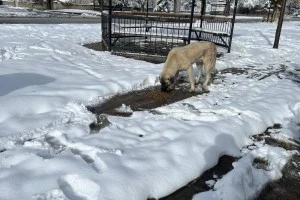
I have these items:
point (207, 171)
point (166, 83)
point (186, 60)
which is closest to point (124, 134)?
point (207, 171)

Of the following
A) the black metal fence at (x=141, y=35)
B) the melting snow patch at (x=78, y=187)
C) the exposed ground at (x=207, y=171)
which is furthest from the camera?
the black metal fence at (x=141, y=35)

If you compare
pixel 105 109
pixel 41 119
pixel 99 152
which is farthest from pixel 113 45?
pixel 99 152

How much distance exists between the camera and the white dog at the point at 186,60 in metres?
7.00

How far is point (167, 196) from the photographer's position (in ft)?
12.5

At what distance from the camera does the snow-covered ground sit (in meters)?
3.75

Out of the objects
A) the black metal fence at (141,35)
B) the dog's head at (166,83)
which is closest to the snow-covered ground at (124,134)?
the dog's head at (166,83)

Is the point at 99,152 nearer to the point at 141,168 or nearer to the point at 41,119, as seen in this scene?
the point at 141,168

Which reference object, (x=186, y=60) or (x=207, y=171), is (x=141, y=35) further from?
(x=207, y=171)

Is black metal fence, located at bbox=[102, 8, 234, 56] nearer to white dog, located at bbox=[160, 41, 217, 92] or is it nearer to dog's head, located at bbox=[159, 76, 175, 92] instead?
white dog, located at bbox=[160, 41, 217, 92]

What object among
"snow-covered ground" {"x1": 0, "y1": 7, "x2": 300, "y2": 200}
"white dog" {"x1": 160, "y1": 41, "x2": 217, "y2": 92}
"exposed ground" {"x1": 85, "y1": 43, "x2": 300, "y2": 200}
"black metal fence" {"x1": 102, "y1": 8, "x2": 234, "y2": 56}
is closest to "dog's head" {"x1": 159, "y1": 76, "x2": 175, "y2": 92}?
"white dog" {"x1": 160, "y1": 41, "x2": 217, "y2": 92}

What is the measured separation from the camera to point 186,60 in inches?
283

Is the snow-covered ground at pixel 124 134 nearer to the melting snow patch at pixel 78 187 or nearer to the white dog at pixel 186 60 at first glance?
the melting snow patch at pixel 78 187

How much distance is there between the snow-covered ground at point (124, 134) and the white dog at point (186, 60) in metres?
0.59

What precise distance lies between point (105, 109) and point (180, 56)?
2065 millimetres
